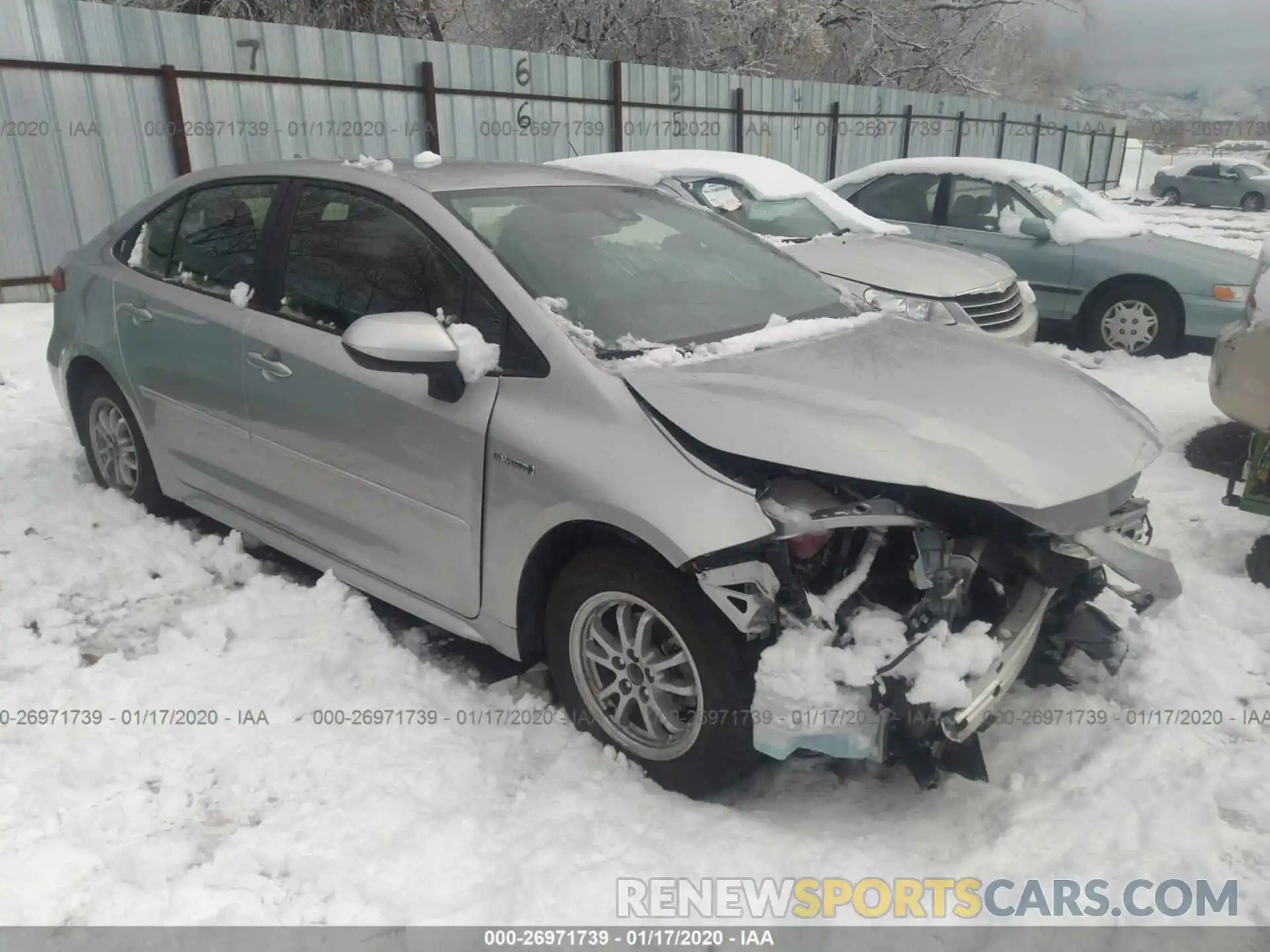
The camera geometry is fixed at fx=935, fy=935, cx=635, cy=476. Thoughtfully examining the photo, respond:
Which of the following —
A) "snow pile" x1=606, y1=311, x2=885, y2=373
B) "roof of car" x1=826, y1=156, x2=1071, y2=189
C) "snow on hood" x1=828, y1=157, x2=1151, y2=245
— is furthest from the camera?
"roof of car" x1=826, y1=156, x2=1071, y2=189

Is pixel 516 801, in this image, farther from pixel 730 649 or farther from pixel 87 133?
pixel 87 133

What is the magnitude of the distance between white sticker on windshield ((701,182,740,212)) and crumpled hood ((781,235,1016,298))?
1.97 ft

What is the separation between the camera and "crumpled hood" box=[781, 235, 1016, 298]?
6020 mm

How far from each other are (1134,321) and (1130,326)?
0.16ft

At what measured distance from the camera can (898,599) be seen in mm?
2615

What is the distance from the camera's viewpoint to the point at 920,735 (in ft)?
7.77

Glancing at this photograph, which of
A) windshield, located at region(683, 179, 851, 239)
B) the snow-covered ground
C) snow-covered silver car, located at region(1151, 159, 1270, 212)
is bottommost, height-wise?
snow-covered silver car, located at region(1151, 159, 1270, 212)

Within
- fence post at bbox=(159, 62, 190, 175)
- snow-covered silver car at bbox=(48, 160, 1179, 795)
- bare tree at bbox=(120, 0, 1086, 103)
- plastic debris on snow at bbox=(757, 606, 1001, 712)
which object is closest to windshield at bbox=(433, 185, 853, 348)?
snow-covered silver car at bbox=(48, 160, 1179, 795)

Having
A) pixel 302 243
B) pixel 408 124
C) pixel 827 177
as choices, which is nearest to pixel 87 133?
pixel 408 124

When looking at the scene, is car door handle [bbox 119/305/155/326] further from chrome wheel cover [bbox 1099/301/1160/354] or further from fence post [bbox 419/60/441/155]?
chrome wheel cover [bbox 1099/301/1160/354]

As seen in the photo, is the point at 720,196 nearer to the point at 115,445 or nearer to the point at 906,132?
the point at 115,445

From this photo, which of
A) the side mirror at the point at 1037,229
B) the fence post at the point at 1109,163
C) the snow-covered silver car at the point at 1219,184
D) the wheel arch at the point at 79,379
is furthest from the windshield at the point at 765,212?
the fence post at the point at 1109,163

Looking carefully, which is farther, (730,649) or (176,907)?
(730,649)

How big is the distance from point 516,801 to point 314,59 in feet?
27.9
